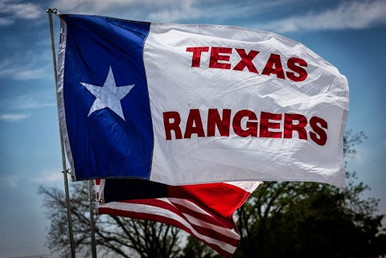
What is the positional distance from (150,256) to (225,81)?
2858 cm

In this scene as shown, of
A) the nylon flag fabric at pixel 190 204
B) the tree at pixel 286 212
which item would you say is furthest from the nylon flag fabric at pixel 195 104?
the tree at pixel 286 212

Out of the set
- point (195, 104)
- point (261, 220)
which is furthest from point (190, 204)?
point (261, 220)

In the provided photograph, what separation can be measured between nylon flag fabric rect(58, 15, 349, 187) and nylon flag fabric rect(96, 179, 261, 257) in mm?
1609

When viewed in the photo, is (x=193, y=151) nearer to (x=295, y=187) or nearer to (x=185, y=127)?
(x=185, y=127)

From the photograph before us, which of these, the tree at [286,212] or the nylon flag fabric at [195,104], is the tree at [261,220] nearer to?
the tree at [286,212]

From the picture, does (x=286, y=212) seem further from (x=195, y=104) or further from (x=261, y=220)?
(x=195, y=104)

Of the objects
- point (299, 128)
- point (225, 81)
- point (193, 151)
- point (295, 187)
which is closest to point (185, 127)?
point (193, 151)

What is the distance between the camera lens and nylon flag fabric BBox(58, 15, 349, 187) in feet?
21.2

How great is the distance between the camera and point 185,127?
21.3 feet

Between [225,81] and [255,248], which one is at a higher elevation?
[225,81]

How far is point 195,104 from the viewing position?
660cm

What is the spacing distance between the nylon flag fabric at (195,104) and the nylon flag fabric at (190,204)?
63.3 inches

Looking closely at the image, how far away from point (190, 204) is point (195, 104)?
297 centimetres

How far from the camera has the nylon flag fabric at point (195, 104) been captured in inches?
255
